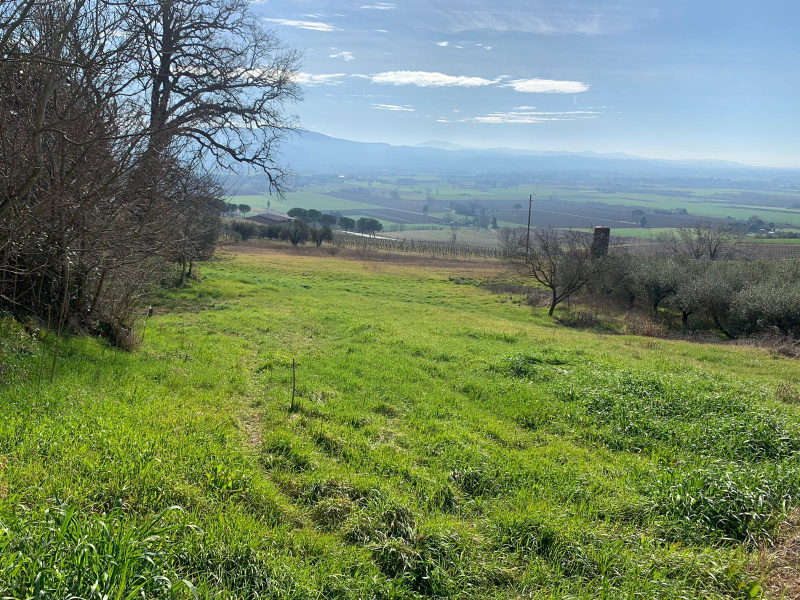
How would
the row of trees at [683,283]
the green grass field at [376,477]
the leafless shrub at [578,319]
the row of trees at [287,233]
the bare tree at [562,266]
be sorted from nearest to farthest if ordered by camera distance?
1. the green grass field at [376,477]
2. the row of trees at [683,283]
3. the leafless shrub at [578,319]
4. the bare tree at [562,266]
5. the row of trees at [287,233]

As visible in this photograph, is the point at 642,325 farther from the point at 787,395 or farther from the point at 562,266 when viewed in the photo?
the point at 787,395

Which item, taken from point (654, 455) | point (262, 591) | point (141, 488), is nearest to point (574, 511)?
point (654, 455)

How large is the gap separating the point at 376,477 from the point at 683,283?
102 ft

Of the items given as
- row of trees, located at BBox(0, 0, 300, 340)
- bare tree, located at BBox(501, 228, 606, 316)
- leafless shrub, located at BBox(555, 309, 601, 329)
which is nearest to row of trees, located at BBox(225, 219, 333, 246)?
bare tree, located at BBox(501, 228, 606, 316)

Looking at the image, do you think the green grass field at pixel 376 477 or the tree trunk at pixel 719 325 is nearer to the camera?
the green grass field at pixel 376 477

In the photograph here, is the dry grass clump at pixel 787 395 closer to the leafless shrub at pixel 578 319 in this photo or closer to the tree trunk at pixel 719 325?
the leafless shrub at pixel 578 319

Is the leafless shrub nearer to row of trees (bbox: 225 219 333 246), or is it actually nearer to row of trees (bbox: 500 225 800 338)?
row of trees (bbox: 500 225 800 338)

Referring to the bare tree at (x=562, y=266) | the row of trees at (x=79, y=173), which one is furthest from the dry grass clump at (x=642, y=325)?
the row of trees at (x=79, y=173)

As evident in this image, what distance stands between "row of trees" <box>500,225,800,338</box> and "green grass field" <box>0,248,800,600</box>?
17.9 meters

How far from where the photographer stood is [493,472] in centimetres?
575

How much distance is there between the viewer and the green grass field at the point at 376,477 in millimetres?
3467

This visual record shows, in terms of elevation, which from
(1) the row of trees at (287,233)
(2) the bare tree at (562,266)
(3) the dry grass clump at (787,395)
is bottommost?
(3) the dry grass clump at (787,395)

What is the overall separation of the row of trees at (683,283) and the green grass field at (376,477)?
1791 centimetres

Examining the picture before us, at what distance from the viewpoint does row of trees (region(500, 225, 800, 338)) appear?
80.5 feet
